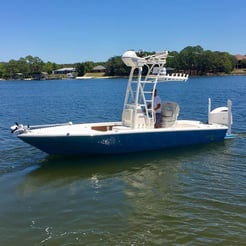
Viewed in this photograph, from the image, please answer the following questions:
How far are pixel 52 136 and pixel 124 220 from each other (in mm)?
4666

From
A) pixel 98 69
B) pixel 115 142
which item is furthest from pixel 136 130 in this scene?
pixel 98 69

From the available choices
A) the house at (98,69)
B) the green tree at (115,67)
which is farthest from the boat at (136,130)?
the house at (98,69)

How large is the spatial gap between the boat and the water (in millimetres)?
433

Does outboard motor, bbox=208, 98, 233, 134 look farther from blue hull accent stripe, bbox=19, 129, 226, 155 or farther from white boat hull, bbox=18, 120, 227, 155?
blue hull accent stripe, bbox=19, 129, 226, 155

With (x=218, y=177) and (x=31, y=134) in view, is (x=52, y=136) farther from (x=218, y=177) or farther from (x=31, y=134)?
(x=218, y=177)

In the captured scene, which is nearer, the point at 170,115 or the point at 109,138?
the point at 109,138

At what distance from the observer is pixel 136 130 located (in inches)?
495

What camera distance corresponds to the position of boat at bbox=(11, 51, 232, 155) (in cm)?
1173

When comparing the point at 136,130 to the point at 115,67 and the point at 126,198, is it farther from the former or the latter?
the point at 115,67

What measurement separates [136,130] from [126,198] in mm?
3868

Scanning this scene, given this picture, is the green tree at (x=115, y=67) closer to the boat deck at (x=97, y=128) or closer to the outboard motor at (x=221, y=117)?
the outboard motor at (x=221, y=117)

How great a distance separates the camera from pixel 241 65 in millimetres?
161750

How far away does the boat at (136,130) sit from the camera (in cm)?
1173

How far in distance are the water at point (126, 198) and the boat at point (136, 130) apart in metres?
0.43
